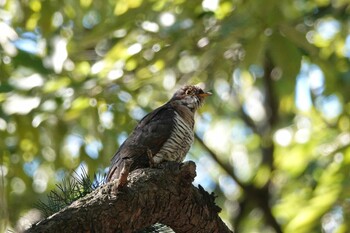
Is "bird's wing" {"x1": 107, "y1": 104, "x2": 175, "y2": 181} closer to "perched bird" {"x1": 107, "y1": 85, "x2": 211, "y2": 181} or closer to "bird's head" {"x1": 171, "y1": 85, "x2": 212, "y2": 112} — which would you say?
"perched bird" {"x1": 107, "y1": 85, "x2": 211, "y2": 181}

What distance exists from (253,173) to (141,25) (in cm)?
416

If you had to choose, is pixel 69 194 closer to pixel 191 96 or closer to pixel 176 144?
pixel 176 144

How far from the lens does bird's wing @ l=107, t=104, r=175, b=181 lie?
4082 mm

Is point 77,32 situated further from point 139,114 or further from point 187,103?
point 187,103

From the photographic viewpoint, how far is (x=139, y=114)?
5934 mm

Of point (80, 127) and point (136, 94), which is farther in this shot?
point (80, 127)

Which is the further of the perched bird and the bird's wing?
the perched bird

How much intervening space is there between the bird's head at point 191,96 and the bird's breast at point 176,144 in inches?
31.8

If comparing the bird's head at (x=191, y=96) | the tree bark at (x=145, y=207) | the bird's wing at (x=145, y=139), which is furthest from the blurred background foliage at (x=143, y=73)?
the tree bark at (x=145, y=207)

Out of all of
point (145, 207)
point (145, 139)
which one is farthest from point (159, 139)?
point (145, 207)

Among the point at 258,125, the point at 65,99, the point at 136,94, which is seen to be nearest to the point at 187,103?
the point at 136,94

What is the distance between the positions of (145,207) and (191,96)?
7.92 ft

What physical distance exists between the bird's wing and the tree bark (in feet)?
1.88

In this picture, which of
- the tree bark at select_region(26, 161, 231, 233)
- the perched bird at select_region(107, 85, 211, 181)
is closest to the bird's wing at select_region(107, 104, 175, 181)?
the perched bird at select_region(107, 85, 211, 181)
